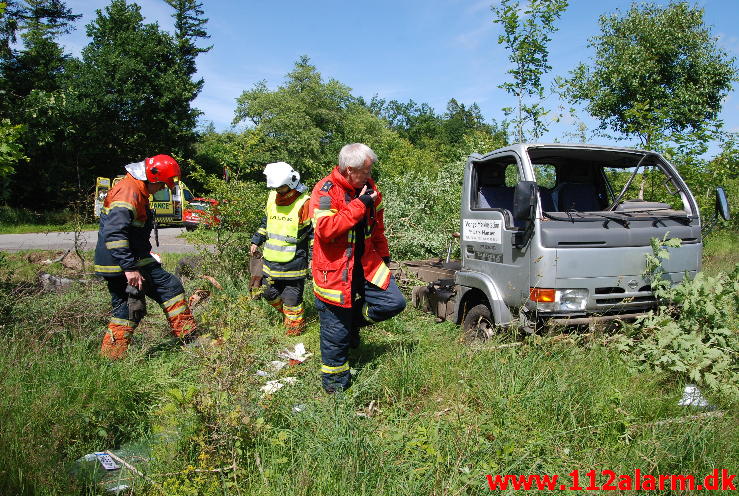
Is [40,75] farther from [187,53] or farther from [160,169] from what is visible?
[160,169]

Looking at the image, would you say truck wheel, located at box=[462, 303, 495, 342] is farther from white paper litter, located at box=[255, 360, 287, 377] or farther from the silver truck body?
white paper litter, located at box=[255, 360, 287, 377]

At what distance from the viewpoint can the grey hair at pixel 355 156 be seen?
3.51m

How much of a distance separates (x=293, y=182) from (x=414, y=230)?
3.30 metres

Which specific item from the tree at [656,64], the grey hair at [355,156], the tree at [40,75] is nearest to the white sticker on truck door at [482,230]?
the grey hair at [355,156]

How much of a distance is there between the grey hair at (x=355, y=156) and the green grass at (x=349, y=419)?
3.83 feet

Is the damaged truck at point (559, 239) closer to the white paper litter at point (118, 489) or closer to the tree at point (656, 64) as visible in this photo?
the white paper litter at point (118, 489)

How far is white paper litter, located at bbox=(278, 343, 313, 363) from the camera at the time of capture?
4395mm

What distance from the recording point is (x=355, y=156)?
352 centimetres

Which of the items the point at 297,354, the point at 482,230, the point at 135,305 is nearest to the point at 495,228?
the point at 482,230

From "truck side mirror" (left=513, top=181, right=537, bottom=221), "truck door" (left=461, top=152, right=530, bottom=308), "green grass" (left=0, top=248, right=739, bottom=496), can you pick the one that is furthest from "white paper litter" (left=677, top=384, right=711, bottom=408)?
"truck side mirror" (left=513, top=181, right=537, bottom=221)

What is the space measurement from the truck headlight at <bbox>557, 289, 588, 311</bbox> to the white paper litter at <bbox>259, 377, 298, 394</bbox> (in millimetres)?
2103

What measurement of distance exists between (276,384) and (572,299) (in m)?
2.29

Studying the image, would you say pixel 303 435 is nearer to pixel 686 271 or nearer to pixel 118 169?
pixel 686 271

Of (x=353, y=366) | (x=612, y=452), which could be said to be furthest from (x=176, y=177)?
(x=612, y=452)
